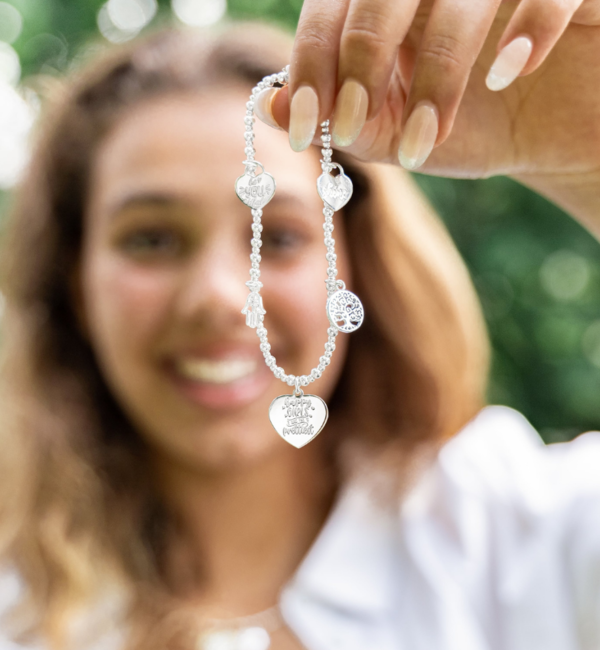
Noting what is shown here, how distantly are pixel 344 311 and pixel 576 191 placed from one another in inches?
18.7

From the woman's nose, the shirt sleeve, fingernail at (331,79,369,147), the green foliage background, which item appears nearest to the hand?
fingernail at (331,79,369,147)

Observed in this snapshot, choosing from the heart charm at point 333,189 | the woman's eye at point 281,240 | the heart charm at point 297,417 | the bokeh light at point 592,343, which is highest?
the heart charm at point 333,189

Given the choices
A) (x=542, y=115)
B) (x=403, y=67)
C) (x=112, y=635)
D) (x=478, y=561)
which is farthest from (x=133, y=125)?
(x=478, y=561)

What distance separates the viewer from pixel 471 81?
891mm

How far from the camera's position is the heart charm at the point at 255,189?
0.72m

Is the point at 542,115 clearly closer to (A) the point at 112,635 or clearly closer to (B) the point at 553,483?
(B) the point at 553,483

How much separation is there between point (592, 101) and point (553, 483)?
2.51ft

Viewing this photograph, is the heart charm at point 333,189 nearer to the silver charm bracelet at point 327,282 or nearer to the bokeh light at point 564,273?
the silver charm bracelet at point 327,282

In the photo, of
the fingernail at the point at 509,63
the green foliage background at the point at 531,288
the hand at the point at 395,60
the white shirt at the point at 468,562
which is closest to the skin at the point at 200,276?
the white shirt at the point at 468,562

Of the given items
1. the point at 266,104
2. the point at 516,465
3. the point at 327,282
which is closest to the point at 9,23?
the point at 266,104

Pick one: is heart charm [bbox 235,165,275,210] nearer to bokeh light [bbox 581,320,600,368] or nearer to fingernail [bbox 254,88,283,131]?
fingernail [bbox 254,88,283,131]

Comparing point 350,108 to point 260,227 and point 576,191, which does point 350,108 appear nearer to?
point 260,227

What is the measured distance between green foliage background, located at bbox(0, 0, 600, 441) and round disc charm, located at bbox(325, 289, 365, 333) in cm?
144

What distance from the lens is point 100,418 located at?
1459 millimetres
